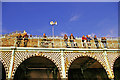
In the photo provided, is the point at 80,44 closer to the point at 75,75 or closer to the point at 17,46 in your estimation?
the point at 75,75

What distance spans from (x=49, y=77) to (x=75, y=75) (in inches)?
130

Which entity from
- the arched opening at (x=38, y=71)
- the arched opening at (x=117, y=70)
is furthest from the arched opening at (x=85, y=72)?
the arched opening at (x=38, y=71)

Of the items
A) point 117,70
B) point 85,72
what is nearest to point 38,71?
point 85,72

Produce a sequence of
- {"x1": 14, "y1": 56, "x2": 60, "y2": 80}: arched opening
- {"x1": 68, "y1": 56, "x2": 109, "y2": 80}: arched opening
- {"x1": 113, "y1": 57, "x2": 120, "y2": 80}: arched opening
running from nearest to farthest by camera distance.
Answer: {"x1": 14, "y1": 56, "x2": 60, "y2": 80}: arched opening < {"x1": 68, "y1": 56, "x2": 109, "y2": 80}: arched opening < {"x1": 113, "y1": 57, "x2": 120, "y2": 80}: arched opening

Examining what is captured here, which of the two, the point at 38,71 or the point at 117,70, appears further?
the point at 117,70

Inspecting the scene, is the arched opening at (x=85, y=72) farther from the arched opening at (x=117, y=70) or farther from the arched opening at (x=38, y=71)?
the arched opening at (x=38, y=71)

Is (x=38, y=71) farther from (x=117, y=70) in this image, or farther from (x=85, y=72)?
(x=117, y=70)

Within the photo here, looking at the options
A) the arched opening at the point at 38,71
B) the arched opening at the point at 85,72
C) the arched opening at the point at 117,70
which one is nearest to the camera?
the arched opening at the point at 38,71

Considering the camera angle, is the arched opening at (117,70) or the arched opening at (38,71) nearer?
the arched opening at (38,71)

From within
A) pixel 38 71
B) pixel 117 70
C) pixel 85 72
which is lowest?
pixel 85 72

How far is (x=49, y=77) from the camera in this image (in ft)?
45.0

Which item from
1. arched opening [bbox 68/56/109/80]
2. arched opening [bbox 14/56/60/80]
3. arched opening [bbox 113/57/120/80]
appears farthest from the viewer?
arched opening [bbox 113/57/120/80]

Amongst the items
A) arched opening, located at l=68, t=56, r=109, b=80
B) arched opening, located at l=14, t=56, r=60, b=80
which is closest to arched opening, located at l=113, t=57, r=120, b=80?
arched opening, located at l=68, t=56, r=109, b=80

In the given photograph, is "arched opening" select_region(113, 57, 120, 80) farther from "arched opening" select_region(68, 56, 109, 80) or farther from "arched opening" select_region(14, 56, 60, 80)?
"arched opening" select_region(14, 56, 60, 80)
